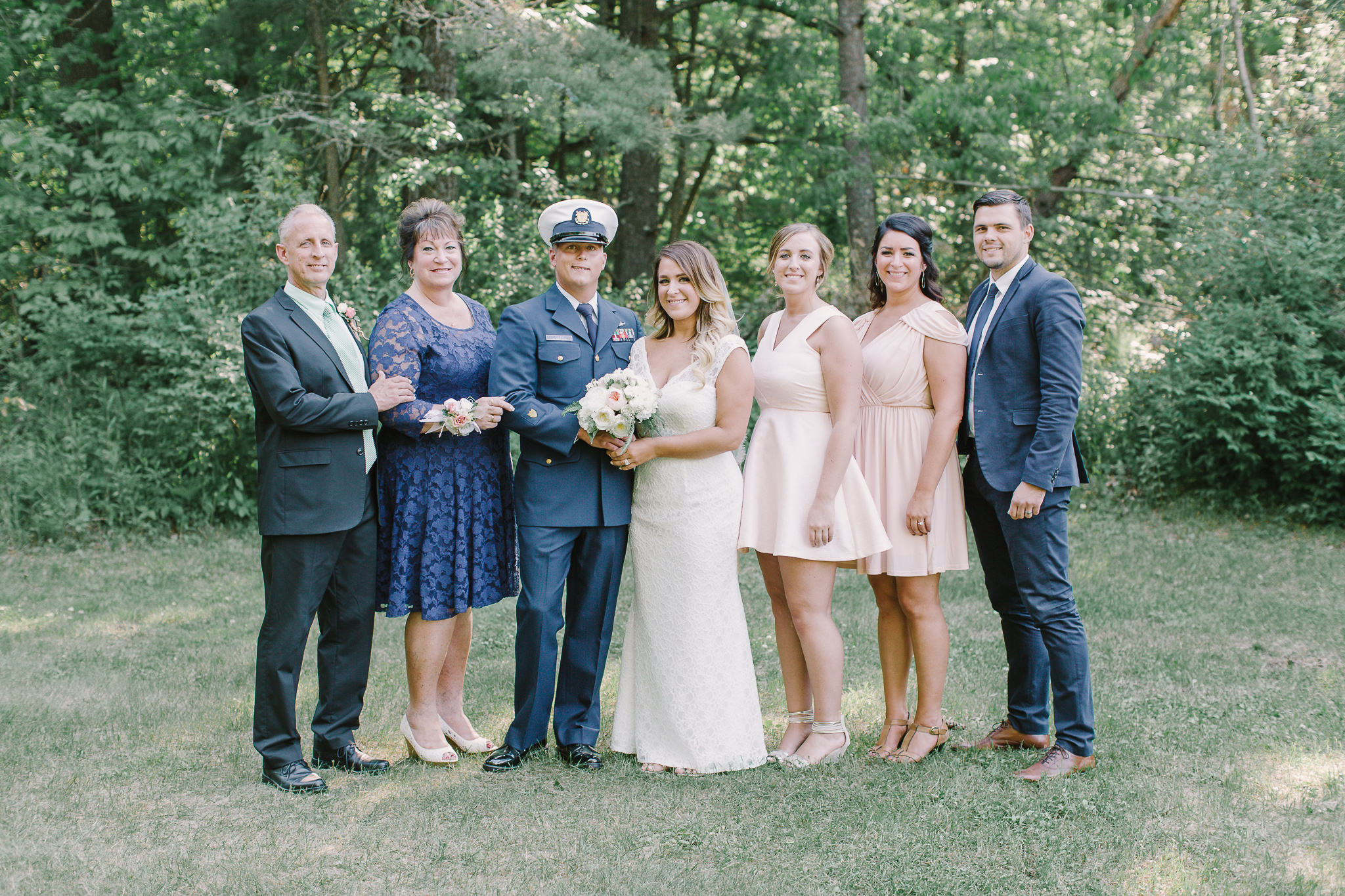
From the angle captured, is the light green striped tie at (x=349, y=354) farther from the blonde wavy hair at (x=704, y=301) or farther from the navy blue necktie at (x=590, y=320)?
the blonde wavy hair at (x=704, y=301)

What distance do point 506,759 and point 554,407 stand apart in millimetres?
1444

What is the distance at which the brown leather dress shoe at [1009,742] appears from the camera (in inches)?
174

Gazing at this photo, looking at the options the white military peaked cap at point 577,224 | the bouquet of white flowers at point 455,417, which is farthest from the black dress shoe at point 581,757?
the white military peaked cap at point 577,224

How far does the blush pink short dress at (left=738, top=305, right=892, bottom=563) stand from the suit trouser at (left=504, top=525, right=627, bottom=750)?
2.22 ft

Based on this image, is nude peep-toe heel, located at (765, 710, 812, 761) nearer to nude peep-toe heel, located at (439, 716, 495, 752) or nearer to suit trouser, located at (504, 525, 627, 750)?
suit trouser, located at (504, 525, 627, 750)

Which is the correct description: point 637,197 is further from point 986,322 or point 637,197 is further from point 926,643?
point 926,643

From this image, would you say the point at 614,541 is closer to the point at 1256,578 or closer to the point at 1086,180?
the point at 1256,578

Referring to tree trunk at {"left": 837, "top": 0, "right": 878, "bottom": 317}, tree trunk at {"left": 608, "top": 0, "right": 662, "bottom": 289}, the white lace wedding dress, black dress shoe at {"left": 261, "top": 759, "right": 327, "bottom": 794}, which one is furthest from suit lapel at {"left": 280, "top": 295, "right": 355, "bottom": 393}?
tree trunk at {"left": 608, "top": 0, "right": 662, "bottom": 289}

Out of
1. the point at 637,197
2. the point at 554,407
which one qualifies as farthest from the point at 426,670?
the point at 637,197

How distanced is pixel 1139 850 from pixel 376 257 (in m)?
11.0

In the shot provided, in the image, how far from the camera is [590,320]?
4.34m

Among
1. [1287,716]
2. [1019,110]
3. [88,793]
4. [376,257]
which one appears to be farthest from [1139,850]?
[1019,110]

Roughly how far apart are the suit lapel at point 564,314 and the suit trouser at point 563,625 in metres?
0.80

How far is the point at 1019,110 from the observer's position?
540 inches
